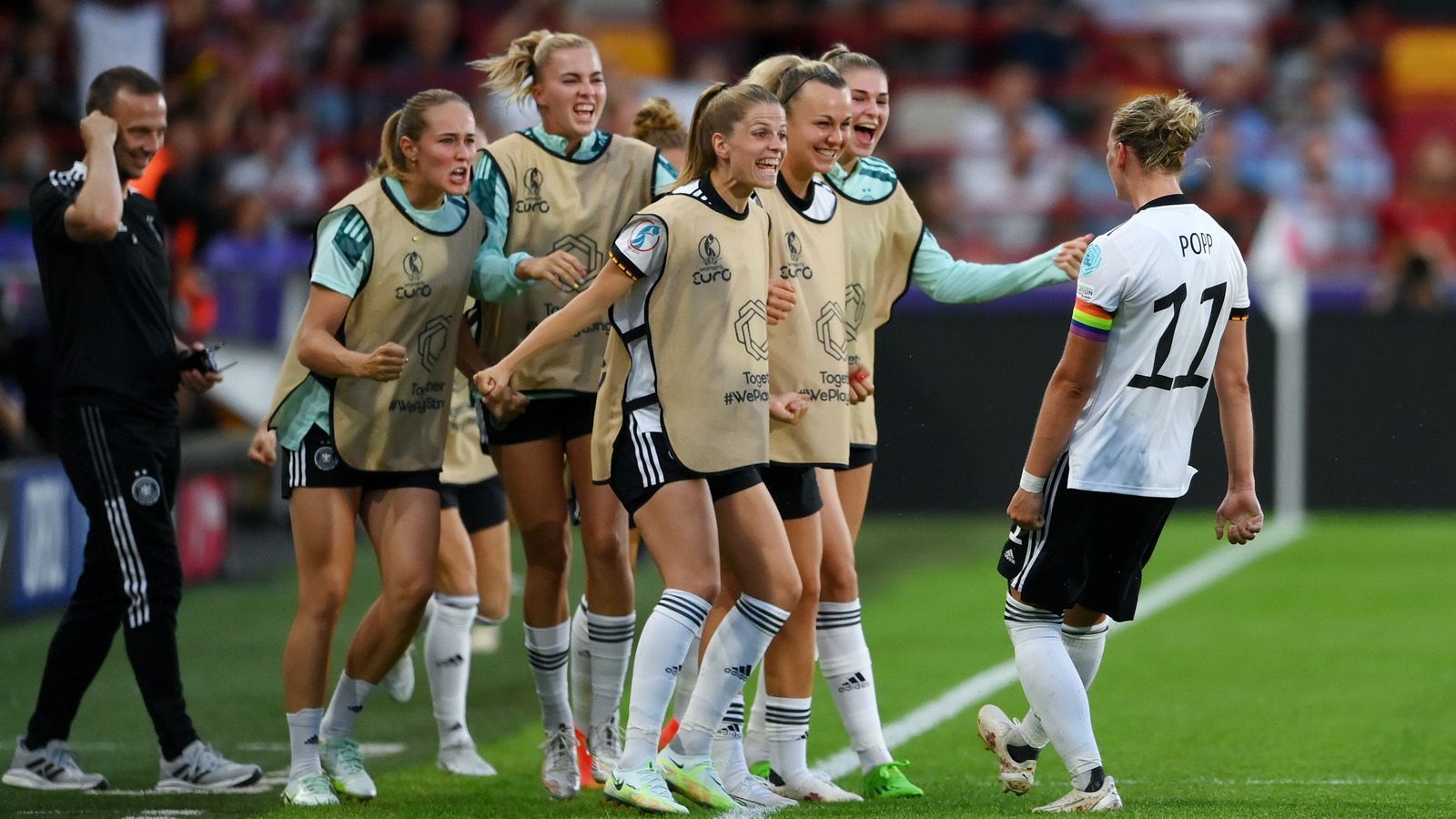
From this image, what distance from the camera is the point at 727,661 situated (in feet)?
18.8

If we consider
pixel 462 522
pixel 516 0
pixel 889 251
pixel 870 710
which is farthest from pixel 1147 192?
pixel 516 0

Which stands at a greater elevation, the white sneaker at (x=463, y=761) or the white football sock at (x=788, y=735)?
the white football sock at (x=788, y=735)

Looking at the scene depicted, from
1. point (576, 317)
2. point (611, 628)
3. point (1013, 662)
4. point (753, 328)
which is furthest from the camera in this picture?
point (1013, 662)

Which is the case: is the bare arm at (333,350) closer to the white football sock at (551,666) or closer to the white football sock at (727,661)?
the white football sock at (551,666)

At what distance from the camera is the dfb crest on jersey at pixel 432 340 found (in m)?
6.23

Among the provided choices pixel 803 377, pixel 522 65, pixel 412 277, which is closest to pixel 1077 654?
pixel 803 377

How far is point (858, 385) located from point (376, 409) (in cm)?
151

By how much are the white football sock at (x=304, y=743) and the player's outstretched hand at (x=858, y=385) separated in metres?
1.94

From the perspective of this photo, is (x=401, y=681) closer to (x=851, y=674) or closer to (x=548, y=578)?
(x=548, y=578)

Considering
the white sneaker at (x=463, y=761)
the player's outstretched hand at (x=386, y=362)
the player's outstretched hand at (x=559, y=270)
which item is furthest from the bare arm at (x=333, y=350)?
the white sneaker at (x=463, y=761)

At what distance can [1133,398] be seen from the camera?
555 cm

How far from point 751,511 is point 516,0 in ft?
51.5

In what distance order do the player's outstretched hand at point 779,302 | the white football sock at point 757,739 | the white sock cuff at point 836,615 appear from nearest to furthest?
the player's outstretched hand at point 779,302, the white sock cuff at point 836,615, the white football sock at point 757,739

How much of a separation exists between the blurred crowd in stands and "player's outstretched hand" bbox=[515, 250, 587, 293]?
30.3 ft
